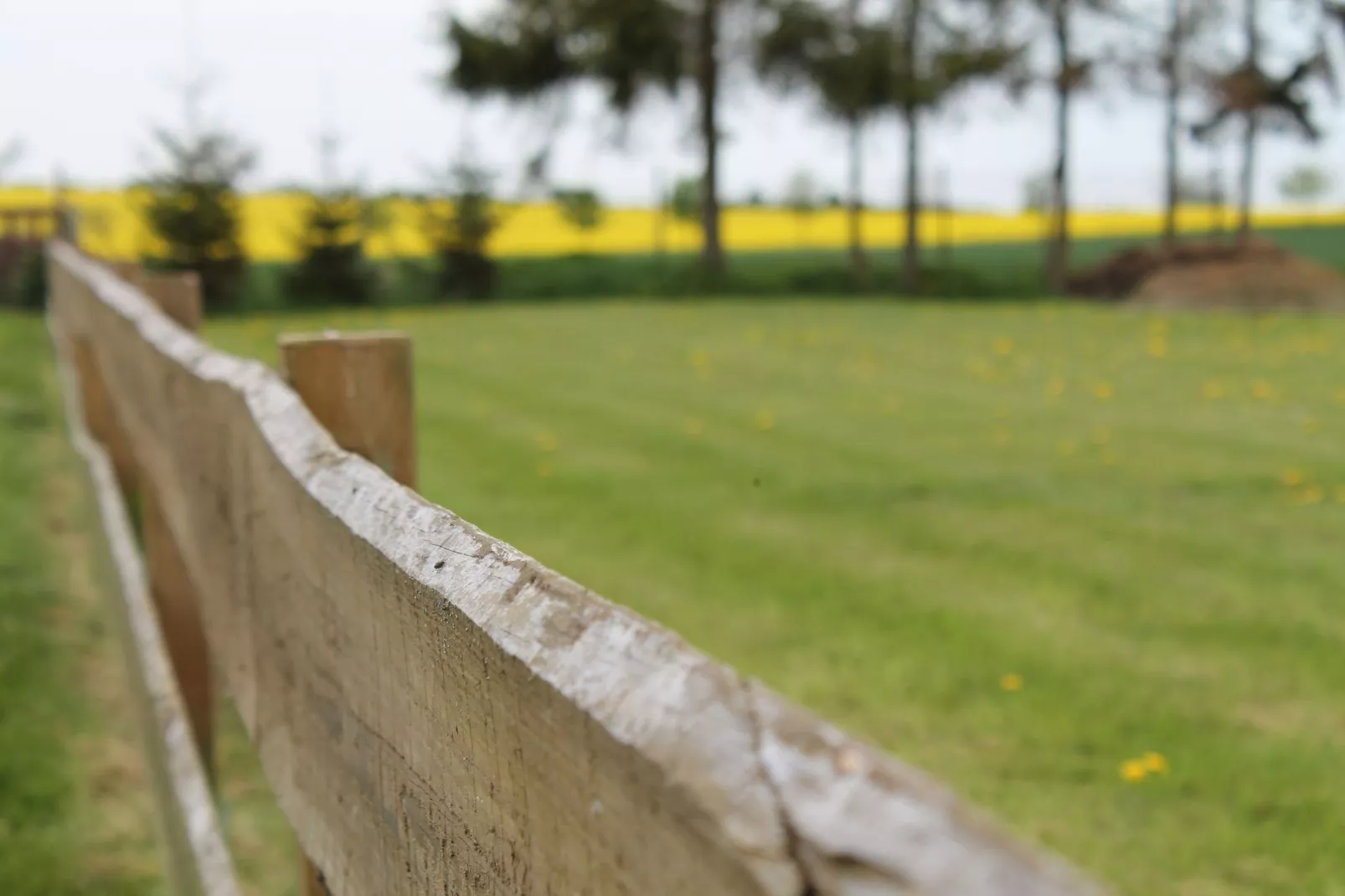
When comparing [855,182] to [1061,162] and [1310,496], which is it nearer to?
[1061,162]

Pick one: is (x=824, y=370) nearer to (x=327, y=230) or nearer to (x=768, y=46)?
(x=327, y=230)

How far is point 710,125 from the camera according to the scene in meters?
31.6

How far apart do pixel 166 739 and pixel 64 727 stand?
5.99 feet

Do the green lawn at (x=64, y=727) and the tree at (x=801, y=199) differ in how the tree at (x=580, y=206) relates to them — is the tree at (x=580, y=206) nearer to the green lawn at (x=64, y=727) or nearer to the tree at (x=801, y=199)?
the tree at (x=801, y=199)

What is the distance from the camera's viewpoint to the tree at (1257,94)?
28.2 m

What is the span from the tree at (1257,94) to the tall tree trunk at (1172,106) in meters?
0.53

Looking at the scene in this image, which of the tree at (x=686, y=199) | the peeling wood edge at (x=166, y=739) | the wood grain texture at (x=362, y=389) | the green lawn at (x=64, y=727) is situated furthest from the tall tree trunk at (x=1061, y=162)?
the wood grain texture at (x=362, y=389)

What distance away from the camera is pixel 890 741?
433cm

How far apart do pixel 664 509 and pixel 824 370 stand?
6.49m

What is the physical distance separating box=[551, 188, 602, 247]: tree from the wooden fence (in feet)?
161

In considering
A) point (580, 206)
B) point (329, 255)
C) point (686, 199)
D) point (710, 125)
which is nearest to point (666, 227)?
point (580, 206)

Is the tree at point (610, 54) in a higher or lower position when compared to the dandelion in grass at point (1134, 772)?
higher

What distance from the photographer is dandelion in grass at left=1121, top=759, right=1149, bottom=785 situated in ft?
13.2

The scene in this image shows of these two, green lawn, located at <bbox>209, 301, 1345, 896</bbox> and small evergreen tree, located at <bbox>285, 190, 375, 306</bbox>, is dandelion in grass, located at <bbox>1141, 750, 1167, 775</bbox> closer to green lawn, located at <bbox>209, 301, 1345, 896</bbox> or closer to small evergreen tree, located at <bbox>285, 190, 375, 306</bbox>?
green lawn, located at <bbox>209, 301, 1345, 896</bbox>
